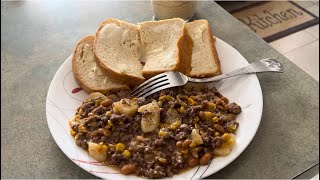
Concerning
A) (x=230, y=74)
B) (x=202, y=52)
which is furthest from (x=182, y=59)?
(x=230, y=74)

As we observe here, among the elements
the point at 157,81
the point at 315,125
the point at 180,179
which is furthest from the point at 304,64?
the point at 180,179

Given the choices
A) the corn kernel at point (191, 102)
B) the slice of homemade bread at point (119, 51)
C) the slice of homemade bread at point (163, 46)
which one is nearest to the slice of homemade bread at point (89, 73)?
the slice of homemade bread at point (119, 51)

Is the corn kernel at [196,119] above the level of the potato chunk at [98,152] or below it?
above

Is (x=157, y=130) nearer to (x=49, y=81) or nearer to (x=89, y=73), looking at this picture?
(x=89, y=73)

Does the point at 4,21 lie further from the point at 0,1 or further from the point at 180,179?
the point at 180,179

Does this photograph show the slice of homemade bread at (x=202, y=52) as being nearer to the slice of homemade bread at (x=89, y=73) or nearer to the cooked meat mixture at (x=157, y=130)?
the cooked meat mixture at (x=157, y=130)

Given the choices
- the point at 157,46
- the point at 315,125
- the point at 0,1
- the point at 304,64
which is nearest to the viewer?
the point at 315,125
